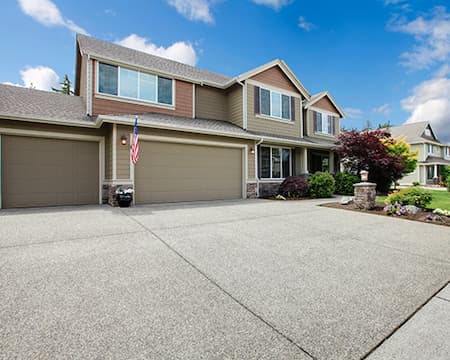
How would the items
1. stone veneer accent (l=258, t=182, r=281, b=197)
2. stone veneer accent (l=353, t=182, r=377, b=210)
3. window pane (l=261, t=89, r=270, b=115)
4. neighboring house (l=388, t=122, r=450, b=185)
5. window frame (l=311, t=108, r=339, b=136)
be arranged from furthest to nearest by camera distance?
neighboring house (l=388, t=122, r=450, b=185), window frame (l=311, t=108, r=339, b=136), window pane (l=261, t=89, r=270, b=115), stone veneer accent (l=258, t=182, r=281, b=197), stone veneer accent (l=353, t=182, r=377, b=210)

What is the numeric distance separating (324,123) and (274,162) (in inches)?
234

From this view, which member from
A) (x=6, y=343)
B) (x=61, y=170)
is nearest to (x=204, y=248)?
(x=6, y=343)

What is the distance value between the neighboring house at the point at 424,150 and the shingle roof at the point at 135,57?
24201 millimetres

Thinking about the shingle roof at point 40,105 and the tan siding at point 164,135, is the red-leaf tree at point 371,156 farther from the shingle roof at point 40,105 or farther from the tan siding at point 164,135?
the shingle roof at point 40,105

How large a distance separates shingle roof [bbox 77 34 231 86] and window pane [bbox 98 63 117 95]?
40 cm

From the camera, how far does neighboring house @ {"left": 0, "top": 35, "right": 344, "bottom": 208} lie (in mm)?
7684

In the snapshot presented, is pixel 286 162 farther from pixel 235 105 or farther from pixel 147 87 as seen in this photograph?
pixel 147 87

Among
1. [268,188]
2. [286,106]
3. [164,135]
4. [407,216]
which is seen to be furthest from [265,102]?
[407,216]

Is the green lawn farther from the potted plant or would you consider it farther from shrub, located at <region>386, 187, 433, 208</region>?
the potted plant

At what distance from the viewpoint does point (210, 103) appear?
12.2 metres

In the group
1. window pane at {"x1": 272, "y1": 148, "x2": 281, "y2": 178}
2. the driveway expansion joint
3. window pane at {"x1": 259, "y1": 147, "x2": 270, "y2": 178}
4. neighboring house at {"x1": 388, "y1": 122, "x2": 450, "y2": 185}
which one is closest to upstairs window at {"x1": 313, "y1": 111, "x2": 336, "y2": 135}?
window pane at {"x1": 272, "y1": 148, "x2": 281, "y2": 178}

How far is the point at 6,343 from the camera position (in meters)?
1.61

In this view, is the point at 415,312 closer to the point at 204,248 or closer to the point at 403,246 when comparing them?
the point at 403,246

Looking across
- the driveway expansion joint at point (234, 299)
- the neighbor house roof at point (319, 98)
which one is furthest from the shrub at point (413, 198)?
the neighbor house roof at point (319, 98)
